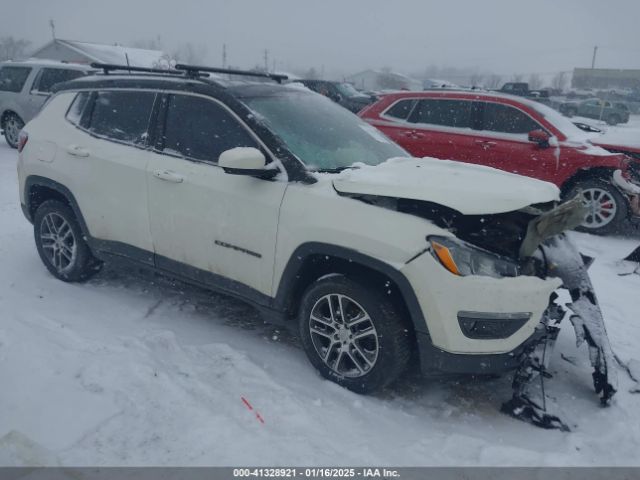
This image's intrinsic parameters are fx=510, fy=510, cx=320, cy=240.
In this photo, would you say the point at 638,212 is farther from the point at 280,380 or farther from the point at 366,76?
the point at 366,76

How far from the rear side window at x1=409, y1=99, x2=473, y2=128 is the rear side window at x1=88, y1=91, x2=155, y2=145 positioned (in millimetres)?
5122

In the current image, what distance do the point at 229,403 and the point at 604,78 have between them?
320ft

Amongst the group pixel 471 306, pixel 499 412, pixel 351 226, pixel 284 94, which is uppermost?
pixel 284 94

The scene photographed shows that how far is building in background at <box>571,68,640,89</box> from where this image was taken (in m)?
81.1

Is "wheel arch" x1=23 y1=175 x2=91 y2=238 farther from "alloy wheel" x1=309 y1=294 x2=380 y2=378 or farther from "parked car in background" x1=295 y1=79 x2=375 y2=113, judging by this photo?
"parked car in background" x1=295 y1=79 x2=375 y2=113

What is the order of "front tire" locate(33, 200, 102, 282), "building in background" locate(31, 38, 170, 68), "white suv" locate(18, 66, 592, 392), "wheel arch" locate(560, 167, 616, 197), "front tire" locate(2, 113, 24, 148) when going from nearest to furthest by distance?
1. "white suv" locate(18, 66, 592, 392)
2. "front tire" locate(33, 200, 102, 282)
3. "wheel arch" locate(560, 167, 616, 197)
4. "front tire" locate(2, 113, 24, 148)
5. "building in background" locate(31, 38, 170, 68)

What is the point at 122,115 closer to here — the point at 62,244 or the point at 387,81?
the point at 62,244

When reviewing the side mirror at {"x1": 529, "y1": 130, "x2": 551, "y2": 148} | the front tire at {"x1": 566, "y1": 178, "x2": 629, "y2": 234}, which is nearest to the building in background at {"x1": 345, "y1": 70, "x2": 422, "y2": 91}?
the side mirror at {"x1": 529, "y1": 130, "x2": 551, "y2": 148}

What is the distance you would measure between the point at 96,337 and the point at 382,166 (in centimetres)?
242

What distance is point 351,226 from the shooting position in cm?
301

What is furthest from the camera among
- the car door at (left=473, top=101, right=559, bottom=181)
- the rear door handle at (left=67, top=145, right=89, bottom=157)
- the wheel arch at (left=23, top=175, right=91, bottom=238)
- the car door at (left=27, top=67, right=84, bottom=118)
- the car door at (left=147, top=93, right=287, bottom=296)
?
the car door at (left=27, top=67, right=84, bottom=118)

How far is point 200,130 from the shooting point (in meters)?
3.75

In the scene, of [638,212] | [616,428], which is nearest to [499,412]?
[616,428]

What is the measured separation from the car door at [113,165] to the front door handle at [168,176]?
15cm
